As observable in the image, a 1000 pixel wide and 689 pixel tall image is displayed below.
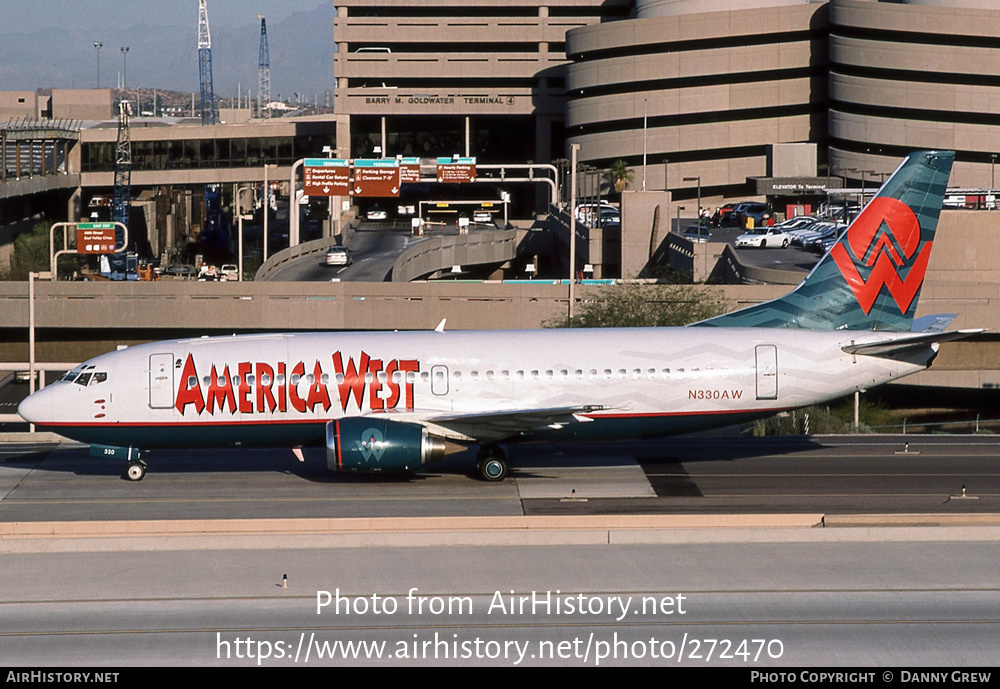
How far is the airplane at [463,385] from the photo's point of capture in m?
33.2

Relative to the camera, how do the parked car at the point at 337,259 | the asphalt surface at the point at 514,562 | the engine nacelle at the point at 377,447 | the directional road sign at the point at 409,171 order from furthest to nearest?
the directional road sign at the point at 409,171, the parked car at the point at 337,259, the engine nacelle at the point at 377,447, the asphalt surface at the point at 514,562

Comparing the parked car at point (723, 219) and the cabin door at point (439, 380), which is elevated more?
the parked car at point (723, 219)

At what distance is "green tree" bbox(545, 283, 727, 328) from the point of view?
5319 centimetres

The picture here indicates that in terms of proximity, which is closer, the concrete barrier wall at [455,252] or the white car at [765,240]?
the white car at [765,240]

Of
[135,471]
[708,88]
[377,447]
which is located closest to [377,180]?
[708,88]

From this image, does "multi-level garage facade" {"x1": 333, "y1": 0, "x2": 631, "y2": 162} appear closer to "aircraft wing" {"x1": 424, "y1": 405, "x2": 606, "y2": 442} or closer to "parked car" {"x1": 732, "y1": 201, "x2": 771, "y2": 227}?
"parked car" {"x1": 732, "y1": 201, "x2": 771, "y2": 227}

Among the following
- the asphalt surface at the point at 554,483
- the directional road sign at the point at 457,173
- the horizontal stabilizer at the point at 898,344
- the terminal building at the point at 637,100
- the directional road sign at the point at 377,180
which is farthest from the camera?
the terminal building at the point at 637,100

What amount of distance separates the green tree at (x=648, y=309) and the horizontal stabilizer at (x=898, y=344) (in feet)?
60.5

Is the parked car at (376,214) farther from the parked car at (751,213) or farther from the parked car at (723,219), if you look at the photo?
the parked car at (751,213)

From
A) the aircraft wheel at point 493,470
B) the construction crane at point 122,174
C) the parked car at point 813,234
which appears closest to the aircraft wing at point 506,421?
the aircraft wheel at point 493,470

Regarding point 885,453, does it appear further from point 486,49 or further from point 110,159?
point 486,49

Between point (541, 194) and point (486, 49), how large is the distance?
A: 2315 cm

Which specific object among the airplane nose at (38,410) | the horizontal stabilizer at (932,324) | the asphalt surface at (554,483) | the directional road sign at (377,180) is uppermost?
the directional road sign at (377,180)
